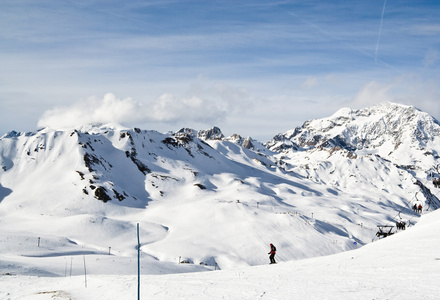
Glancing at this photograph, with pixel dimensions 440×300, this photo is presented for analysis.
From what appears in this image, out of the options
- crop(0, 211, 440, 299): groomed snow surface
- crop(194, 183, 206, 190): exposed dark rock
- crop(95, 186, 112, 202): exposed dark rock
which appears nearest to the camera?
crop(0, 211, 440, 299): groomed snow surface

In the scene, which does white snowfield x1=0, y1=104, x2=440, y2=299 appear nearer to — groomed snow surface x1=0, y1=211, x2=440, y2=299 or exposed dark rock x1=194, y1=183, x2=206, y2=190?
groomed snow surface x1=0, y1=211, x2=440, y2=299

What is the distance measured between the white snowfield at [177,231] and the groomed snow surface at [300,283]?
75 millimetres

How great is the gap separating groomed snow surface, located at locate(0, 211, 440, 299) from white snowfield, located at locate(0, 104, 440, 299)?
0.08 metres

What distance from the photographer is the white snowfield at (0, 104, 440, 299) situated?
16328 mm

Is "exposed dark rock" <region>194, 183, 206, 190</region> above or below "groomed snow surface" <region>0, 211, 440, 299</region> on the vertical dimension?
below

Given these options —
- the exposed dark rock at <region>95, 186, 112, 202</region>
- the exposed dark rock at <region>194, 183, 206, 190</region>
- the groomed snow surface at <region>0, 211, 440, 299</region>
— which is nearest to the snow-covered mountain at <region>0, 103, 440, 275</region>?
the exposed dark rock at <region>194, 183, 206, 190</region>

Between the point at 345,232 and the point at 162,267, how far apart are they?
59.4m

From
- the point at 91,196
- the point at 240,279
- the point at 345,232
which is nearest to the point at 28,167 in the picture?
the point at 91,196

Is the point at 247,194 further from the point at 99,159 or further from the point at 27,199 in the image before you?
the point at 27,199

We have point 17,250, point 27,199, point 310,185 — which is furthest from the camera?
point 310,185

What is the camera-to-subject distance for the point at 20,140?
117m

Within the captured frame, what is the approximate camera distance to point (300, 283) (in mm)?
15820

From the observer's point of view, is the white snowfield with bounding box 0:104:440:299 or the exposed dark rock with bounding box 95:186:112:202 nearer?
the white snowfield with bounding box 0:104:440:299

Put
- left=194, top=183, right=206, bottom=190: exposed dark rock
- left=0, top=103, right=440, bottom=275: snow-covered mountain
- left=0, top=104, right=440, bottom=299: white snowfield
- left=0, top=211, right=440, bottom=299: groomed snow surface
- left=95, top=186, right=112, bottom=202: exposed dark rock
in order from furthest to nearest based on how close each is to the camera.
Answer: left=194, top=183, right=206, bottom=190: exposed dark rock, left=95, top=186, right=112, bottom=202: exposed dark rock, left=0, top=103, right=440, bottom=275: snow-covered mountain, left=0, top=104, right=440, bottom=299: white snowfield, left=0, top=211, right=440, bottom=299: groomed snow surface
